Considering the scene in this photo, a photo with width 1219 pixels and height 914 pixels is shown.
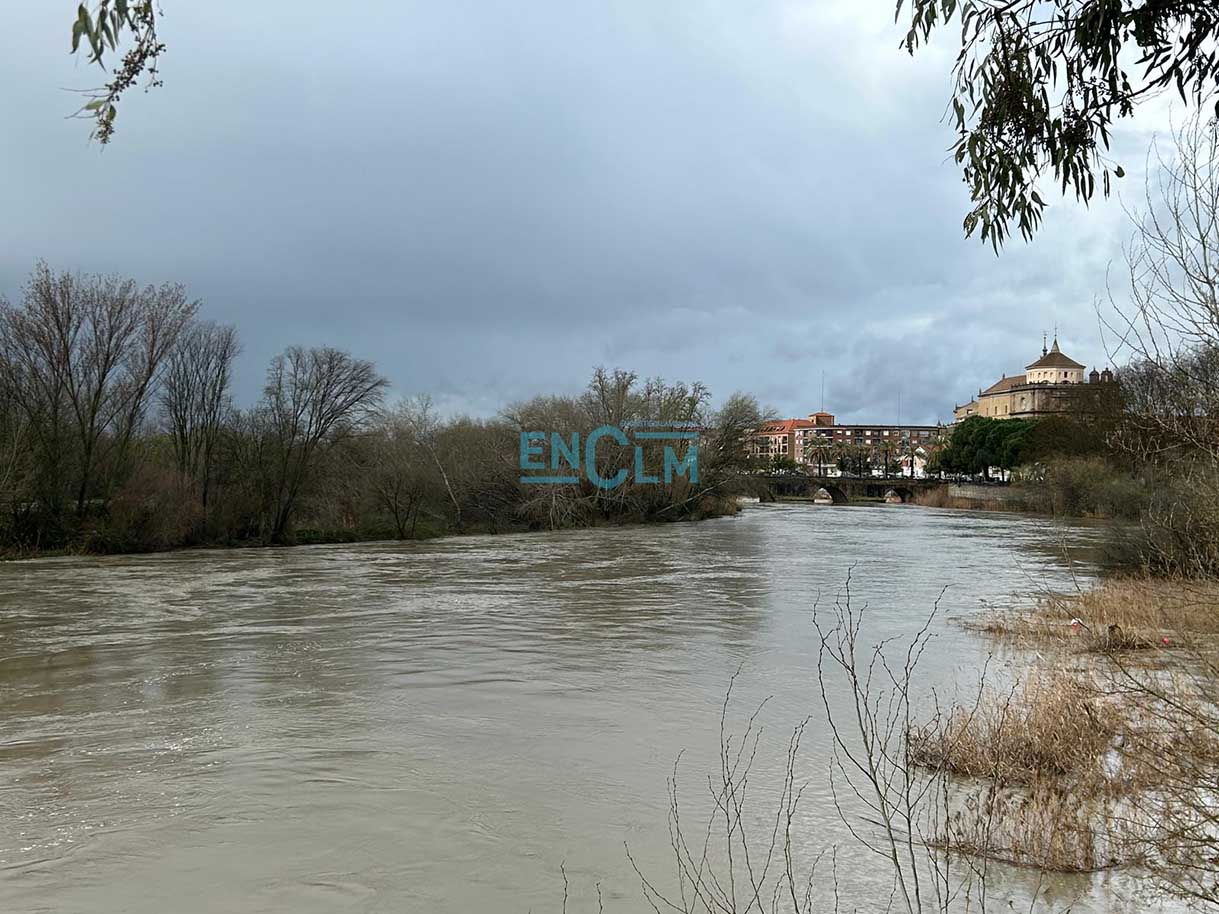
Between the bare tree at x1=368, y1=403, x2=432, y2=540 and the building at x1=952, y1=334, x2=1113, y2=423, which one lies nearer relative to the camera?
the bare tree at x1=368, y1=403, x2=432, y2=540

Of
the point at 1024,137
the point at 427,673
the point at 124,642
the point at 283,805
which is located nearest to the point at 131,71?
the point at 1024,137

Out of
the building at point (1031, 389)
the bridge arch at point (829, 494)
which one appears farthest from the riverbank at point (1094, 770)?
the building at point (1031, 389)

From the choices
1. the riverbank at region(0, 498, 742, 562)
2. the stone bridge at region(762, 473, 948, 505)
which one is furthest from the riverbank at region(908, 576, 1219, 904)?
the stone bridge at region(762, 473, 948, 505)

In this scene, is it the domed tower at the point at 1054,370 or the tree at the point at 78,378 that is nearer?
the tree at the point at 78,378

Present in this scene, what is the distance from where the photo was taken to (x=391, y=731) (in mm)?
10328

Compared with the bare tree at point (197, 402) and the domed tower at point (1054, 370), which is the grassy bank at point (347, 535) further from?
the domed tower at point (1054, 370)

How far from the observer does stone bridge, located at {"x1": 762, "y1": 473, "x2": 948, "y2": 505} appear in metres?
101

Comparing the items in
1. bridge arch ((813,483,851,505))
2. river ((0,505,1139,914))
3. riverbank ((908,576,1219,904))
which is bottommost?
river ((0,505,1139,914))

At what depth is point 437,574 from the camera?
29172 mm

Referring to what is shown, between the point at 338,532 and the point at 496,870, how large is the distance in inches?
1510

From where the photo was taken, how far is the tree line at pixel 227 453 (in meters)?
33.8

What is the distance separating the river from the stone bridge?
3030 inches

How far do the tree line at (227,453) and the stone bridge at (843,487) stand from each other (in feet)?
151

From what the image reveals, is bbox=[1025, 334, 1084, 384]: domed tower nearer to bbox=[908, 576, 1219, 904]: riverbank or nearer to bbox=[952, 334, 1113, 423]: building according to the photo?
bbox=[952, 334, 1113, 423]: building
